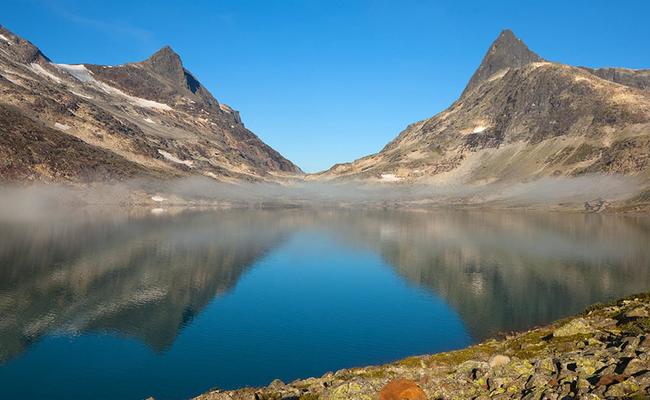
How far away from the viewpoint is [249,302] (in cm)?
8712

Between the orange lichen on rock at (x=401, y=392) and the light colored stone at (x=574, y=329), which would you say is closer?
the orange lichen on rock at (x=401, y=392)

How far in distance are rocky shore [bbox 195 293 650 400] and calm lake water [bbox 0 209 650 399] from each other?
60.9 feet

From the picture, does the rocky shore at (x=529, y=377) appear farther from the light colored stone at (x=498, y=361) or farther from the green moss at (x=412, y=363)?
the green moss at (x=412, y=363)

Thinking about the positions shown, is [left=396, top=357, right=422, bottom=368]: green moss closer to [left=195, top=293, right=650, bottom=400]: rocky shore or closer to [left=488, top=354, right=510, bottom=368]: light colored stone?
[left=195, top=293, right=650, bottom=400]: rocky shore

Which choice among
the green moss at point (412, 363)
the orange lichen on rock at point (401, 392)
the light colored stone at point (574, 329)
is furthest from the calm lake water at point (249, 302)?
the orange lichen on rock at point (401, 392)

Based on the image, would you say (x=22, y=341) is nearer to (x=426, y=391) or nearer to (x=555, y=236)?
(x=426, y=391)

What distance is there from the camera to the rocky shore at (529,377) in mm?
25422

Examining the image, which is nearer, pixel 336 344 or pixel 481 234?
pixel 336 344

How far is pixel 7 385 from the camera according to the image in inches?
1914

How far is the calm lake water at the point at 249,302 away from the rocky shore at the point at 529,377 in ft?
Answer: 60.9

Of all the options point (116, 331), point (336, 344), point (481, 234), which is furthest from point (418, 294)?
point (481, 234)

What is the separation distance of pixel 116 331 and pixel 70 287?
30324 millimetres

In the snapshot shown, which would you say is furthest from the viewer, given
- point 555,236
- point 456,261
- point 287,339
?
point 555,236

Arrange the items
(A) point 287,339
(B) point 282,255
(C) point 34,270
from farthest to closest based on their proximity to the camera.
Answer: (B) point 282,255
(C) point 34,270
(A) point 287,339
